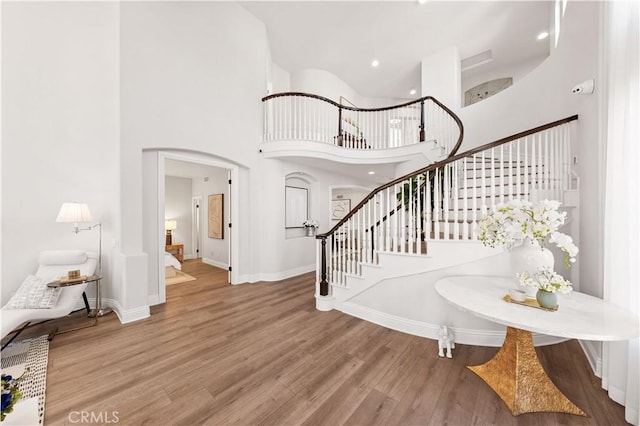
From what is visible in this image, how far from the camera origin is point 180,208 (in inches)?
275

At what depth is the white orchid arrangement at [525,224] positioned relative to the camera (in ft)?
4.90

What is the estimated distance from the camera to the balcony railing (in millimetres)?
4691

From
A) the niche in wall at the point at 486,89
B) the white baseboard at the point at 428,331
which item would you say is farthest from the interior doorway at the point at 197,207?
the niche in wall at the point at 486,89

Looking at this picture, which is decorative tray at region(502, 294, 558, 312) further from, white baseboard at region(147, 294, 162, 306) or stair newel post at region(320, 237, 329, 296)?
white baseboard at region(147, 294, 162, 306)

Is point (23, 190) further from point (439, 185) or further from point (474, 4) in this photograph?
point (474, 4)

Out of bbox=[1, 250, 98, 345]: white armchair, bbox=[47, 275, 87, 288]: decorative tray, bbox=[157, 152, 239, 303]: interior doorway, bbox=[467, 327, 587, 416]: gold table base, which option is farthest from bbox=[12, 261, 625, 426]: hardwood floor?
bbox=[157, 152, 239, 303]: interior doorway

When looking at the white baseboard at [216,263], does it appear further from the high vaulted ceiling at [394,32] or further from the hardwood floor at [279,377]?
the high vaulted ceiling at [394,32]

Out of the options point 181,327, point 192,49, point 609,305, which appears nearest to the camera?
point 609,305

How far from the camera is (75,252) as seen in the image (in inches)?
121

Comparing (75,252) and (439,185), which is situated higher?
(439,185)

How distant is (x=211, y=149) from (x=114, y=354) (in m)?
2.97

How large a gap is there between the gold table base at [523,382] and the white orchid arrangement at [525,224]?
0.71m

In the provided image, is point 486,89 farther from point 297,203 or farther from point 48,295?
point 48,295

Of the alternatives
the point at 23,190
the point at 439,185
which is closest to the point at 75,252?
the point at 23,190
